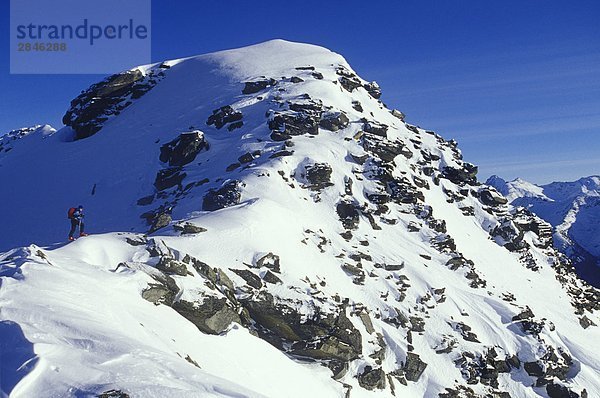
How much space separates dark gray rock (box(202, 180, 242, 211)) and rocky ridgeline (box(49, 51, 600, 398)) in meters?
0.14

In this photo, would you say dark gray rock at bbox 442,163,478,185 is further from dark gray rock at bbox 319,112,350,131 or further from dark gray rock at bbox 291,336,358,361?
dark gray rock at bbox 291,336,358,361

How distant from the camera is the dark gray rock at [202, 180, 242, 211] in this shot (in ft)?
127

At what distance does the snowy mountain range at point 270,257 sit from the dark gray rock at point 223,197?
17 cm

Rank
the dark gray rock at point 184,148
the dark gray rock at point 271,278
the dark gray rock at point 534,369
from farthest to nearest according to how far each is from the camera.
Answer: the dark gray rock at point 184,148, the dark gray rock at point 534,369, the dark gray rock at point 271,278

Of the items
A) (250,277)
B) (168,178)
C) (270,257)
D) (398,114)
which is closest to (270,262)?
(270,257)

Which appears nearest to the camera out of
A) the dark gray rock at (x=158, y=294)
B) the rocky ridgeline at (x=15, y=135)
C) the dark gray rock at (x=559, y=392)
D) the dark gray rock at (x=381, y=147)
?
the dark gray rock at (x=158, y=294)

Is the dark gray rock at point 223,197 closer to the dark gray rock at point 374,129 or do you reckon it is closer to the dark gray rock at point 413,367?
the dark gray rock at point 413,367

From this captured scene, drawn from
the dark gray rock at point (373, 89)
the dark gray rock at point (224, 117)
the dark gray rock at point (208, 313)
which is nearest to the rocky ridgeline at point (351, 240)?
the dark gray rock at point (208, 313)

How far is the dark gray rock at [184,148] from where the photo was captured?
171 feet

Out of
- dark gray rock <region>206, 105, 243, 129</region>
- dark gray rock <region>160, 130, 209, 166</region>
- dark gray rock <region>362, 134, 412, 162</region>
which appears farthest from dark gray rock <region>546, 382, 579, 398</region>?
dark gray rock <region>206, 105, 243, 129</region>

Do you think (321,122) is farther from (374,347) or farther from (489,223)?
(374,347)

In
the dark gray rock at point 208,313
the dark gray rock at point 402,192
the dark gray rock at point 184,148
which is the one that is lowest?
the dark gray rock at point 208,313

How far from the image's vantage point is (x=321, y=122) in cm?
5631

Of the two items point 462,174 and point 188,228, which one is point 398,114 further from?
point 188,228
